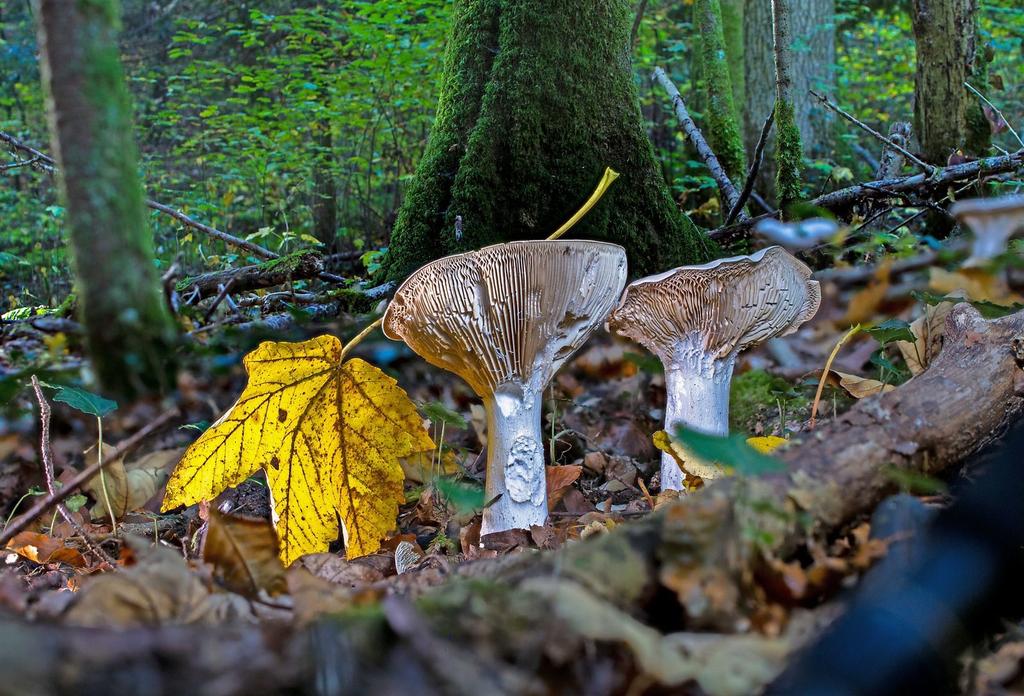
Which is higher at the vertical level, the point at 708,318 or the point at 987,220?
the point at 987,220

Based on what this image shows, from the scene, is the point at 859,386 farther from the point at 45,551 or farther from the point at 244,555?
the point at 45,551

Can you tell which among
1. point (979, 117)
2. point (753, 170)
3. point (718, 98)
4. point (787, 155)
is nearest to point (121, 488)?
point (753, 170)

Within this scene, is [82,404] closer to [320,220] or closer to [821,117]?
[320,220]

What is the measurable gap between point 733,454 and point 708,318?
1649 millimetres

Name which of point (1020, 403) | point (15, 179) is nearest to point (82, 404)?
point (1020, 403)

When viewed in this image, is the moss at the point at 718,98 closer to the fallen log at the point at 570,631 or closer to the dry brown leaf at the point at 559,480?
the dry brown leaf at the point at 559,480

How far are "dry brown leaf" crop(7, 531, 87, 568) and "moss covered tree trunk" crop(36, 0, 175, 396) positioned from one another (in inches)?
75.4

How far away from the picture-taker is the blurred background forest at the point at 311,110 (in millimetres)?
8109

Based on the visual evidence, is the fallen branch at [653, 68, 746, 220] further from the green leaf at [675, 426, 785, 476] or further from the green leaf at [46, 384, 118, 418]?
the green leaf at [46, 384, 118, 418]

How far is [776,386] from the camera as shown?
116 inches

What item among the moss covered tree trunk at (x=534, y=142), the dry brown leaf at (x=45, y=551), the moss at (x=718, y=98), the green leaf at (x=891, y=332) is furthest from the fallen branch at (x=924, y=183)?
the dry brown leaf at (x=45, y=551)

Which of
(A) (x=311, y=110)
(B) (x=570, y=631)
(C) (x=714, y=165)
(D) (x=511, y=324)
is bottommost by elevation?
(B) (x=570, y=631)

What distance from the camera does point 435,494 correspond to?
8.78 ft

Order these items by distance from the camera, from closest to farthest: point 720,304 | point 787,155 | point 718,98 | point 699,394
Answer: point 720,304
point 699,394
point 787,155
point 718,98
